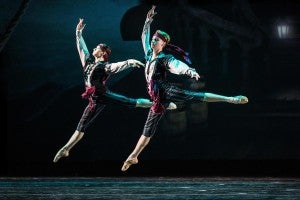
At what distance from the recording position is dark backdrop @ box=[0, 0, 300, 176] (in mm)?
6402

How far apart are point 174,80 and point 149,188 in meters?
1.24

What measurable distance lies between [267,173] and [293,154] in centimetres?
35

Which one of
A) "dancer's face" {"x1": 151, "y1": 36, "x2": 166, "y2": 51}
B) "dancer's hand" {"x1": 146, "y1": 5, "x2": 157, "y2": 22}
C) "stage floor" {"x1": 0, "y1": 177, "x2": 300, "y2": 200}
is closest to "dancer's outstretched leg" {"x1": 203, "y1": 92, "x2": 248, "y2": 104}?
"dancer's face" {"x1": 151, "y1": 36, "x2": 166, "y2": 51}

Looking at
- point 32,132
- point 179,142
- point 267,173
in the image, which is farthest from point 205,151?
point 32,132

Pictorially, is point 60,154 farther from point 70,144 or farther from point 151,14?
point 151,14

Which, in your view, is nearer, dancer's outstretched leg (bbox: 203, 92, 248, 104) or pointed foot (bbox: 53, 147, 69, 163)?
dancer's outstretched leg (bbox: 203, 92, 248, 104)

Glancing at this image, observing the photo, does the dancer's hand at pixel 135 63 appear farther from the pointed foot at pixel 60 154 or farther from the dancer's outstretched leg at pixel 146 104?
the pointed foot at pixel 60 154

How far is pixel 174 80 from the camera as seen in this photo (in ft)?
20.5

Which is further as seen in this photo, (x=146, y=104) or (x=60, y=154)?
(x=60, y=154)

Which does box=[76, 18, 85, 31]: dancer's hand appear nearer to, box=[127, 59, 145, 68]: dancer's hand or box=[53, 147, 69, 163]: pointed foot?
box=[127, 59, 145, 68]: dancer's hand

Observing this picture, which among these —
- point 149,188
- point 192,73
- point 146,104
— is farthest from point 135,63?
point 149,188

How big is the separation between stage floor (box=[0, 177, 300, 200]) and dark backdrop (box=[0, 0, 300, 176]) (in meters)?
0.27

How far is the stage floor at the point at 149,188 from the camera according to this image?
5.01 meters

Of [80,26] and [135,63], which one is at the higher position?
[80,26]
